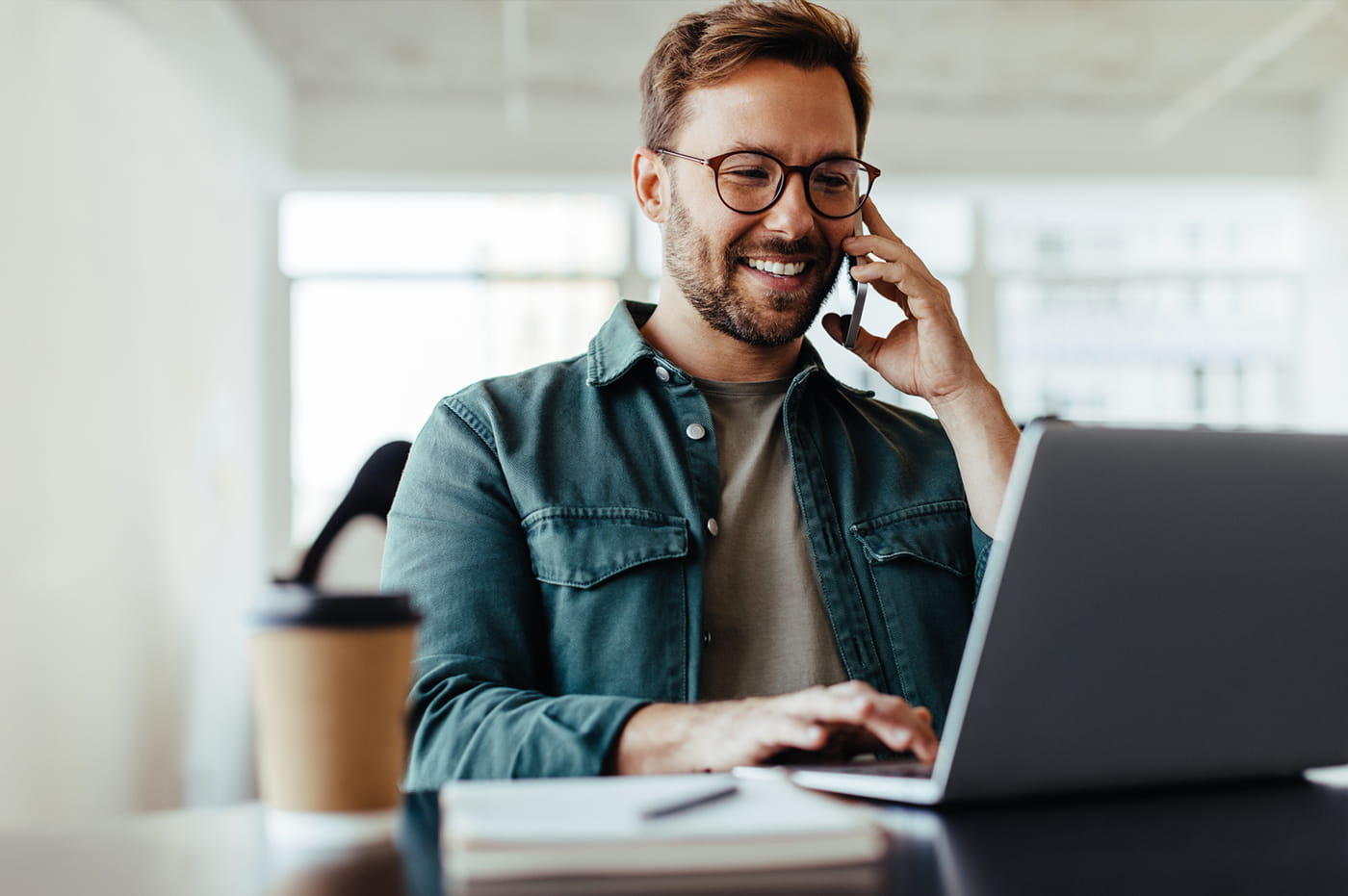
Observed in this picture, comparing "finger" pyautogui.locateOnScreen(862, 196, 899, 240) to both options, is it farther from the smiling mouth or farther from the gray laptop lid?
the gray laptop lid

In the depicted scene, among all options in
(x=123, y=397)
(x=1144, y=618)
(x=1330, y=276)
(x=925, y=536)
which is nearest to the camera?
(x=1144, y=618)

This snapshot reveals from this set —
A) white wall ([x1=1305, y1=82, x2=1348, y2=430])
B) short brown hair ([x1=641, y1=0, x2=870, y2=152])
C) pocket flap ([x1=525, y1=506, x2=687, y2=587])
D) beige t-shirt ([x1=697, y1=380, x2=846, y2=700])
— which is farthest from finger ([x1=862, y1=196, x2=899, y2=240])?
white wall ([x1=1305, y1=82, x2=1348, y2=430])

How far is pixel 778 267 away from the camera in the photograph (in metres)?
1.58

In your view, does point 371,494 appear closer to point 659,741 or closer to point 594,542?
point 594,542

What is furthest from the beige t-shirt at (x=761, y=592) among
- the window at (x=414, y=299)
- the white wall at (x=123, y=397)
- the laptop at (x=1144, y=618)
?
the window at (x=414, y=299)

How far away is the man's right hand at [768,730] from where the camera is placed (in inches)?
30.5

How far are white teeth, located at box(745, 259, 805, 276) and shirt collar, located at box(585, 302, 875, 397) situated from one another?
0.12 meters

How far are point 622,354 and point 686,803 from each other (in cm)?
99

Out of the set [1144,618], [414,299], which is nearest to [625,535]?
[1144,618]

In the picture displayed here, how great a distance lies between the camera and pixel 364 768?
62 centimetres

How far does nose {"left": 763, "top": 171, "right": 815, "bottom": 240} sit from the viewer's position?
1.54 metres

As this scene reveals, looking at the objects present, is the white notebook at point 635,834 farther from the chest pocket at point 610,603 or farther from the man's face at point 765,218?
the man's face at point 765,218

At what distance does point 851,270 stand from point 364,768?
43.3 inches

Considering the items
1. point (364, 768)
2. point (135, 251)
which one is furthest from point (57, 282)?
point (364, 768)
